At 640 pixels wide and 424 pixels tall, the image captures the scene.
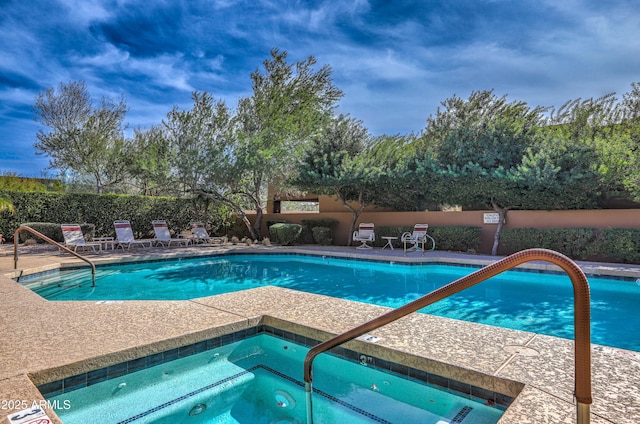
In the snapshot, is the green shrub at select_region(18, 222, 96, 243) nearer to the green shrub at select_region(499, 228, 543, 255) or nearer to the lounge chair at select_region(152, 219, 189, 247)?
the lounge chair at select_region(152, 219, 189, 247)

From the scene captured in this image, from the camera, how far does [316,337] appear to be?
11.9 feet

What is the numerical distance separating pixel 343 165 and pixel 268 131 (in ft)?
11.9

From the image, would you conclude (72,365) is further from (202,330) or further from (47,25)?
(47,25)

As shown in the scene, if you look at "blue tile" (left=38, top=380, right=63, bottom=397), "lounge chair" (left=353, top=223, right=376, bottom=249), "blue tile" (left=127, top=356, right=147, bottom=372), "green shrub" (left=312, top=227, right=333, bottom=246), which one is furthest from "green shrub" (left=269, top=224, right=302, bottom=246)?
"blue tile" (left=38, top=380, right=63, bottom=397)

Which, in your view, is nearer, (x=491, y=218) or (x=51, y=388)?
(x=51, y=388)

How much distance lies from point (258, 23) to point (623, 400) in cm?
1013

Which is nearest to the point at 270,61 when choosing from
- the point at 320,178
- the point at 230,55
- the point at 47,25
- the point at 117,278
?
the point at 230,55

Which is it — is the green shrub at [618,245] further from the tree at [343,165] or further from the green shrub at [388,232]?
the tree at [343,165]

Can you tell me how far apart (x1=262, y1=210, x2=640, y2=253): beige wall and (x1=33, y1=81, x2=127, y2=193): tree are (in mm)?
9627

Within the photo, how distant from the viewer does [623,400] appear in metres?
2.29

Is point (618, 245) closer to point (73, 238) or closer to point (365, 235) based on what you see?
point (365, 235)

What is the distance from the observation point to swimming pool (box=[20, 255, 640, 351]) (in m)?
5.63

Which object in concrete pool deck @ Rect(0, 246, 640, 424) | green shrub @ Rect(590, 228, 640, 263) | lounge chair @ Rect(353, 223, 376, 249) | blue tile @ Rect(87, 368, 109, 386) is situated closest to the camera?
concrete pool deck @ Rect(0, 246, 640, 424)

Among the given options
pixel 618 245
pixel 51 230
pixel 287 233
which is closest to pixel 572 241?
pixel 618 245
